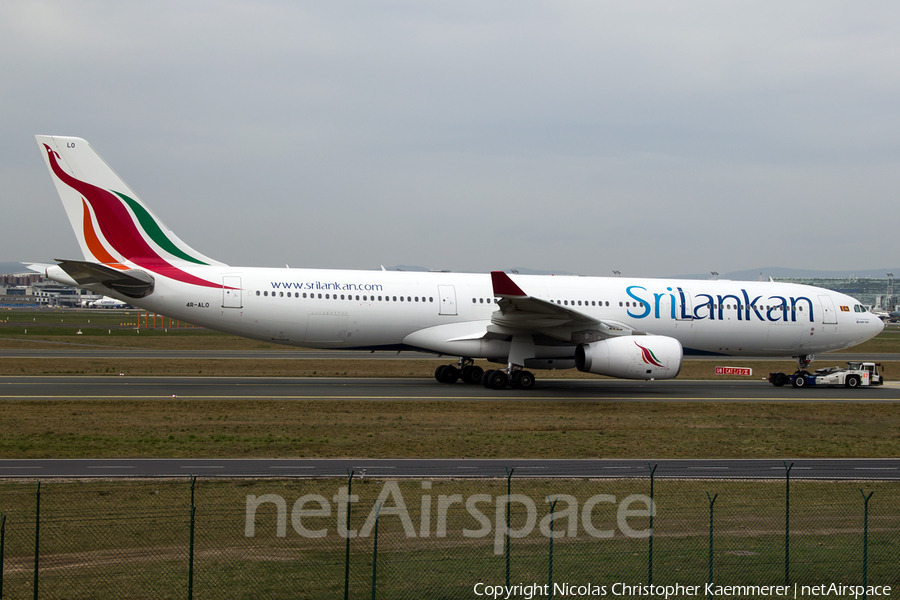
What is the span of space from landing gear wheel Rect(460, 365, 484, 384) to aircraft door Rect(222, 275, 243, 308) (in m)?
8.96

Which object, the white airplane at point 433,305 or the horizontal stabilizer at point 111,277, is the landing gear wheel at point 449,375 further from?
the horizontal stabilizer at point 111,277

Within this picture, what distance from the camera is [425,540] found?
406 inches

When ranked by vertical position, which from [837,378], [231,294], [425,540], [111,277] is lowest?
[425,540]

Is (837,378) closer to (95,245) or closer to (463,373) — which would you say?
(463,373)

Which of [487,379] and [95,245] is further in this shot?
[487,379]

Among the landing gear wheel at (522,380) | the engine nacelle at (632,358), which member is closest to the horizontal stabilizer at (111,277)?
the landing gear wheel at (522,380)

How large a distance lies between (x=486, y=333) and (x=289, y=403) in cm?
820

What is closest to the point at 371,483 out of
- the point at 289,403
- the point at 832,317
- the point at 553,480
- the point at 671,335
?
the point at 553,480

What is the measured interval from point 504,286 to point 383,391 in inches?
221

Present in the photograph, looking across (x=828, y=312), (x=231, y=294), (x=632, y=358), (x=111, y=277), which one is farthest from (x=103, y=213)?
(x=828, y=312)

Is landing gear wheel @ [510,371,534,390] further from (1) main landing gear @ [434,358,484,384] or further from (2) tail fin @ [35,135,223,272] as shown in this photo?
(2) tail fin @ [35,135,223,272]

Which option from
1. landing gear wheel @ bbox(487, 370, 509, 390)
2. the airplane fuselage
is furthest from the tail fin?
landing gear wheel @ bbox(487, 370, 509, 390)

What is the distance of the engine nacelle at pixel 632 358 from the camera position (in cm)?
2652

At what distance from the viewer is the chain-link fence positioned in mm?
9016
